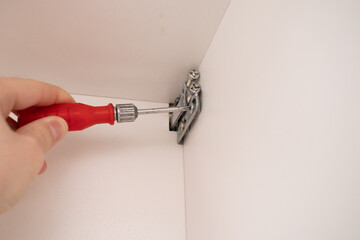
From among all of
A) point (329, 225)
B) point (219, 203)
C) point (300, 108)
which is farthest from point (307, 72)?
point (219, 203)

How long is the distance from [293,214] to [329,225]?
5 cm

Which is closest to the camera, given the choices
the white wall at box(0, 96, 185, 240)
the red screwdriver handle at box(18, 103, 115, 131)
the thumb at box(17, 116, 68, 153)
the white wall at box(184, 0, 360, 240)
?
the white wall at box(184, 0, 360, 240)

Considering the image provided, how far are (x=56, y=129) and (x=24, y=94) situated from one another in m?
0.09

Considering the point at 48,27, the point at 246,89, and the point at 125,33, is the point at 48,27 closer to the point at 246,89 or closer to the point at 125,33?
the point at 125,33

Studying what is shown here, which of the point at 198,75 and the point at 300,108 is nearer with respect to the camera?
the point at 300,108

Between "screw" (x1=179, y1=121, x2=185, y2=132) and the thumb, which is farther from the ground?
"screw" (x1=179, y1=121, x2=185, y2=132)

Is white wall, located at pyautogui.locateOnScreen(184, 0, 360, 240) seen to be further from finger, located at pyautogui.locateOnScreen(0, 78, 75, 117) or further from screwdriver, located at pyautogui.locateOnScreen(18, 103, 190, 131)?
finger, located at pyautogui.locateOnScreen(0, 78, 75, 117)

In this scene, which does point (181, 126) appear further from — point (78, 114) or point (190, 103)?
point (78, 114)

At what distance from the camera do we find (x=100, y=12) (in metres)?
0.55

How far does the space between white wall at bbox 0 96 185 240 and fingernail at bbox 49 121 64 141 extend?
32 centimetres

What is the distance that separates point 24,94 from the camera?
418mm

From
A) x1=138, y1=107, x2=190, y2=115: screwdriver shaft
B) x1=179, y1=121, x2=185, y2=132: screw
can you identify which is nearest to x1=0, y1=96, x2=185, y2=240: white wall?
x1=179, y1=121, x2=185, y2=132: screw

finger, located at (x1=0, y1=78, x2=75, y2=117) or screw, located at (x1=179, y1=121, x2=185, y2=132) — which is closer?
finger, located at (x1=0, y1=78, x2=75, y2=117)

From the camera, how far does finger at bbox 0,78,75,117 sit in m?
0.37
